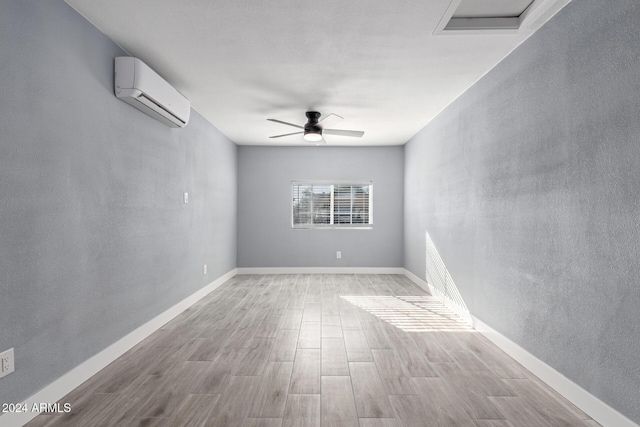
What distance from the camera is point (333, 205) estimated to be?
6.81 meters

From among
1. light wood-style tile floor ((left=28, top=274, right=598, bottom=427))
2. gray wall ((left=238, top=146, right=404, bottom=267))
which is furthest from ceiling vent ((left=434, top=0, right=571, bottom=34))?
gray wall ((left=238, top=146, right=404, bottom=267))

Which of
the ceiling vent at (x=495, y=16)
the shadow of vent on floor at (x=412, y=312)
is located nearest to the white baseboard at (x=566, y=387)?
the shadow of vent on floor at (x=412, y=312)

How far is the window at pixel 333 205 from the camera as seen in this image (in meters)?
6.77

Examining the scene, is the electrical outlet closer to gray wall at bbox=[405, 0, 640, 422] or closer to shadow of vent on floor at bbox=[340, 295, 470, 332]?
shadow of vent on floor at bbox=[340, 295, 470, 332]

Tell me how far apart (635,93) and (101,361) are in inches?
143

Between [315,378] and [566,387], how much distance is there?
1.58 m

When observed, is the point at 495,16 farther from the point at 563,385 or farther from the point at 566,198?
the point at 563,385

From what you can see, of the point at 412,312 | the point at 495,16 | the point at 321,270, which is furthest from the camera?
the point at 321,270

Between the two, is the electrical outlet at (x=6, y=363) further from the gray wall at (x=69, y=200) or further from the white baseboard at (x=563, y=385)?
the white baseboard at (x=563, y=385)

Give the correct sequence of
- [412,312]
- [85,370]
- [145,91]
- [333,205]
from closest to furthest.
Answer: [85,370], [145,91], [412,312], [333,205]

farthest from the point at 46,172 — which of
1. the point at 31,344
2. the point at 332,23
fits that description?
the point at 332,23

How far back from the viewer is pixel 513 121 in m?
2.78

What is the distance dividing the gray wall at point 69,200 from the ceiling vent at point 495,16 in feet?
8.10

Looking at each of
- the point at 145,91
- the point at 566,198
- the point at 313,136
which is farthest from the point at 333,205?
the point at 566,198
